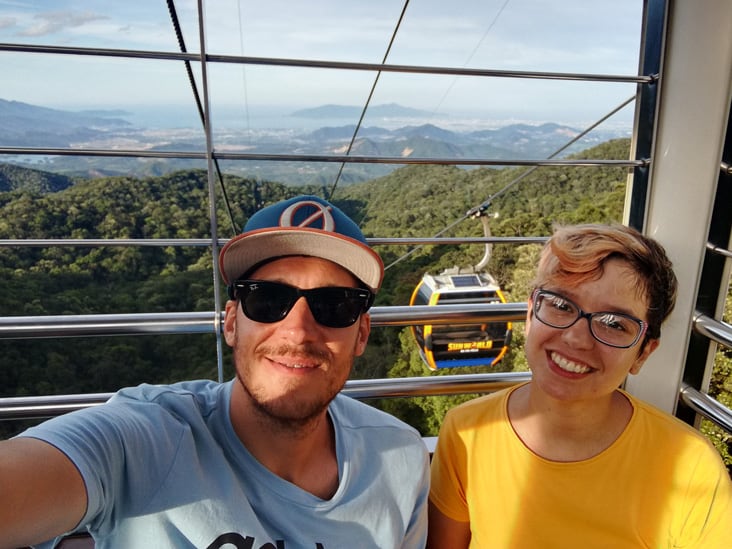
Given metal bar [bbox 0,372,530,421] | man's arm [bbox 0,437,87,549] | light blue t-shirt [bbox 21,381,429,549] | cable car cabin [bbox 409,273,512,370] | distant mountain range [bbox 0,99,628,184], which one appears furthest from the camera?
cable car cabin [bbox 409,273,512,370]

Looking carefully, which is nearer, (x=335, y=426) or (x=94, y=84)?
(x=335, y=426)

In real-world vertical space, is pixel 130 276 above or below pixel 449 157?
below

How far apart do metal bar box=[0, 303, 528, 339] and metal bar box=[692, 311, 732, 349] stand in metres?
0.43

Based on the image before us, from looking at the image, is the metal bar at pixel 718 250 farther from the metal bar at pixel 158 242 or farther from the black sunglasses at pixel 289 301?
the black sunglasses at pixel 289 301

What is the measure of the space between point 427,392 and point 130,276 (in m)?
2.46

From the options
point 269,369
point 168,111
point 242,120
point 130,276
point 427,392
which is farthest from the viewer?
point 130,276

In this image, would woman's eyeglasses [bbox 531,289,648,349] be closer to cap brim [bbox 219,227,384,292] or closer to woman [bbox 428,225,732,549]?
woman [bbox 428,225,732,549]

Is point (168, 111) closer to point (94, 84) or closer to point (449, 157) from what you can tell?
point (94, 84)

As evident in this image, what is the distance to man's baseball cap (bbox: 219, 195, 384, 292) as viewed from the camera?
0.71 m

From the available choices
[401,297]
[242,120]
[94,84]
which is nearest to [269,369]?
[242,120]

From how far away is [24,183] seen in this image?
99.5 inches

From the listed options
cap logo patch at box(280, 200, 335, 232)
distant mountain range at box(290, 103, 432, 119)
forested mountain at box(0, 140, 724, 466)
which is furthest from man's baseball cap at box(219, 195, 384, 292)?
distant mountain range at box(290, 103, 432, 119)

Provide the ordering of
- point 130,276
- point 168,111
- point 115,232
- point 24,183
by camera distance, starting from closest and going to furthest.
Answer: point 168,111 < point 24,183 < point 130,276 < point 115,232

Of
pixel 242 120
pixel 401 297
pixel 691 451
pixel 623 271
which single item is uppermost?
pixel 242 120
